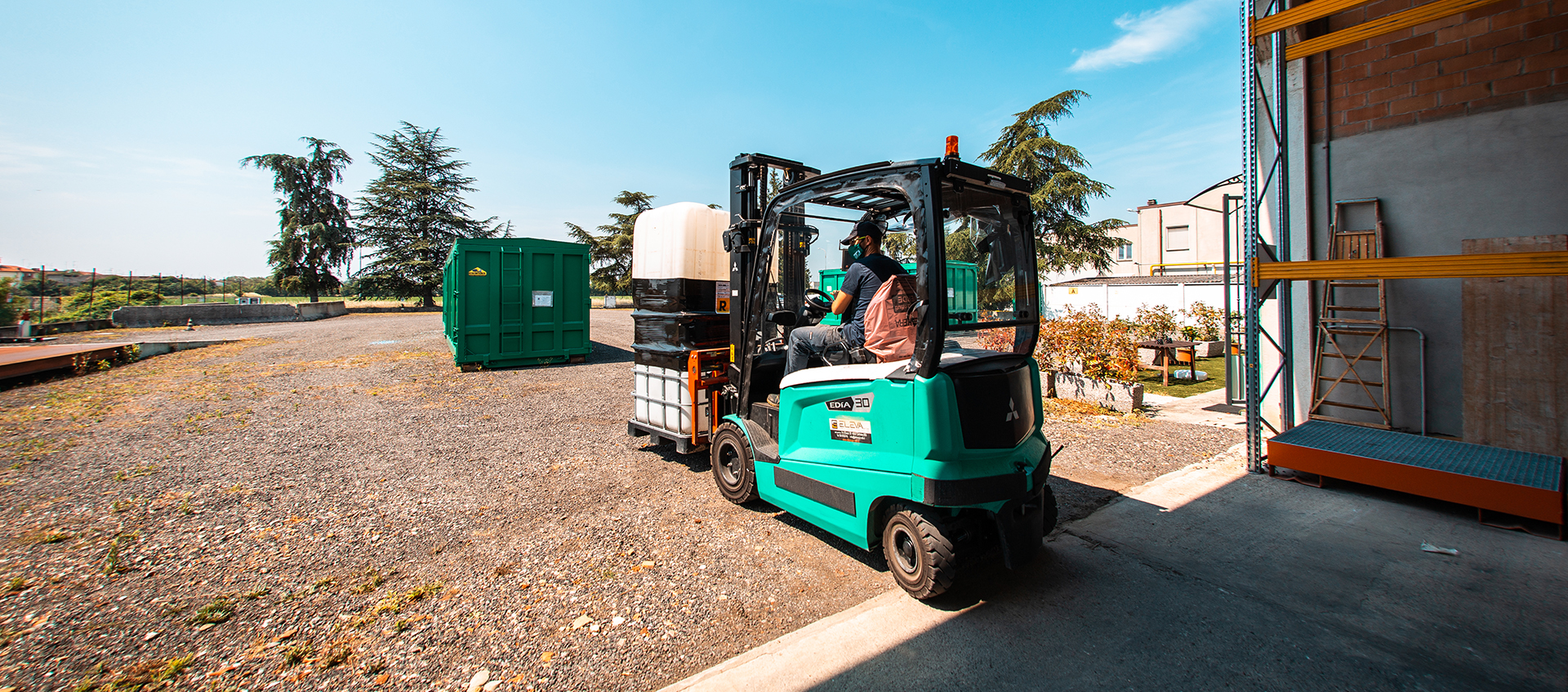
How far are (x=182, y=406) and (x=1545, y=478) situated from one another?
1469 centimetres

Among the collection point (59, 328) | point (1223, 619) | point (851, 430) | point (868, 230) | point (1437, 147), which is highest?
point (1437, 147)

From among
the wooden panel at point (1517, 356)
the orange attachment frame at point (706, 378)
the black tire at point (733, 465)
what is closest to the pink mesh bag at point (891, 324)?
the black tire at point (733, 465)

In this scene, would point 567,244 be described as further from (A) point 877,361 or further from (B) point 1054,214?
(B) point 1054,214

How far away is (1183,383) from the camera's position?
1111 cm

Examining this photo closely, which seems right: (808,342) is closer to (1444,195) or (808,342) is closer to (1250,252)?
(1250,252)

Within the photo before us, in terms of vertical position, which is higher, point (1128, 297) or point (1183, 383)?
point (1128, 297)

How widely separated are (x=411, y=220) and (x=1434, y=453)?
49.0 meters

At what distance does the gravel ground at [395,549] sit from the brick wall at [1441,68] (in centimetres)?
373

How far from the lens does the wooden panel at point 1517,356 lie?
4988 mm

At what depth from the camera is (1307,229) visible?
6465 millimetres

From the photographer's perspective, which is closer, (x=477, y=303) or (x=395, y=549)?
(x=395, y=549)

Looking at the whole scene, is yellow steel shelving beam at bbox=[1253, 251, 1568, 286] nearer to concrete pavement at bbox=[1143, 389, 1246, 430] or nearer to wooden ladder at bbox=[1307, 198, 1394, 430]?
wooden ladder at bbox=[1307, 198, 1394, 430]

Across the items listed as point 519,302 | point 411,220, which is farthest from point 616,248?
point 519,302

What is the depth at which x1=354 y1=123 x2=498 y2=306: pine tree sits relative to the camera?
132ft
